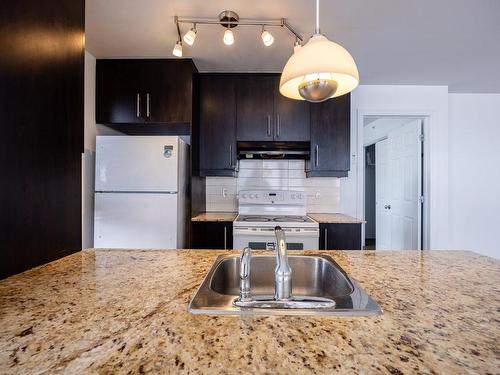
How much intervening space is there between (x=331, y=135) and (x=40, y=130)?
2.43m

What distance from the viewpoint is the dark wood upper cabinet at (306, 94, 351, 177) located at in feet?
8.73

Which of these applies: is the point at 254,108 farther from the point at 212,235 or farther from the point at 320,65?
the point at 320,65

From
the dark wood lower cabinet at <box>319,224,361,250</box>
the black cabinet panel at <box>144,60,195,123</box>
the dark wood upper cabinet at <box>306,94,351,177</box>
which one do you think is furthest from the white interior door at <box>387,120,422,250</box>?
the black cabinet panel at <box>144,60,195,123</box>

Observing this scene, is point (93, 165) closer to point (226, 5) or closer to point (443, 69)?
point (226, 5)

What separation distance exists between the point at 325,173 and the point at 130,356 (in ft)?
8.29

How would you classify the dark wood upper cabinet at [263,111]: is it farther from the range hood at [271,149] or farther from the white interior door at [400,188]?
the white interior door at [400,188]

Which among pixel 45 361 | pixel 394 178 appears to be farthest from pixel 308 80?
pixel 394 178

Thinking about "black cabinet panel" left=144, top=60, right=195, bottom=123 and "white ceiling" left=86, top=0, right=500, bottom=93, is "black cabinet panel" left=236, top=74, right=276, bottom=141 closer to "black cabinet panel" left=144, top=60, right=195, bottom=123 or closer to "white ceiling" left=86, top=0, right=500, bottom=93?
"white ceiling" left=86, top=0, right=500, bottom=93

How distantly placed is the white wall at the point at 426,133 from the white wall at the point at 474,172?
0.32 m

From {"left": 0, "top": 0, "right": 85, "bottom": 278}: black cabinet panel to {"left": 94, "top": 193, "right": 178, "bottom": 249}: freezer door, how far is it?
107 centimetres

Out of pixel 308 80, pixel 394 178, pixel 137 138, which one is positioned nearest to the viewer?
pixel 308 80

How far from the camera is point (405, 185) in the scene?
3.39 metres

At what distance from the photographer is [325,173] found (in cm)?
271

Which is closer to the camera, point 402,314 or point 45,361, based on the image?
point 45,361
